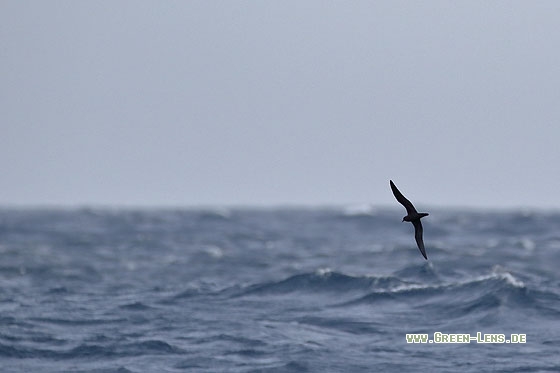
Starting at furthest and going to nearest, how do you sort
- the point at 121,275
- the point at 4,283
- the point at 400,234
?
the point at 400,234 < the point at 121,275 < the point at 4,283

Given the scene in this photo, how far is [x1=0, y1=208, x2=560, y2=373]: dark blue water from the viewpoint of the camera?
23781 millimetres

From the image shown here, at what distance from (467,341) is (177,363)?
7626 mm

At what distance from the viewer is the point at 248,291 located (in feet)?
110

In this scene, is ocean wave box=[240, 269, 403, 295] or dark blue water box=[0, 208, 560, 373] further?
ocean wave box=[240, 269, 403, 295]

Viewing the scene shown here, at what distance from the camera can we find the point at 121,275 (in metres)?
43.2

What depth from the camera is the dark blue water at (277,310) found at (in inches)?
936

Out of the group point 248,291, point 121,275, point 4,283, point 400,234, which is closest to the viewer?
point 248,291

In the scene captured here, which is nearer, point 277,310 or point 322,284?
point 277,310

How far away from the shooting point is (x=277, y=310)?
29875 millimetres

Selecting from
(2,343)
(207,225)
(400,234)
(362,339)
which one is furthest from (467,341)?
(207,225)

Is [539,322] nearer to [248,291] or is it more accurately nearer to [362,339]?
[362,339]

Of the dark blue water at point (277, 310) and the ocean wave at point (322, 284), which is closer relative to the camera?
the dark blue water at point (277, 310)

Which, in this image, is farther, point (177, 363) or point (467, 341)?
point (467, 341)

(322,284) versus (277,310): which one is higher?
(322,284)
